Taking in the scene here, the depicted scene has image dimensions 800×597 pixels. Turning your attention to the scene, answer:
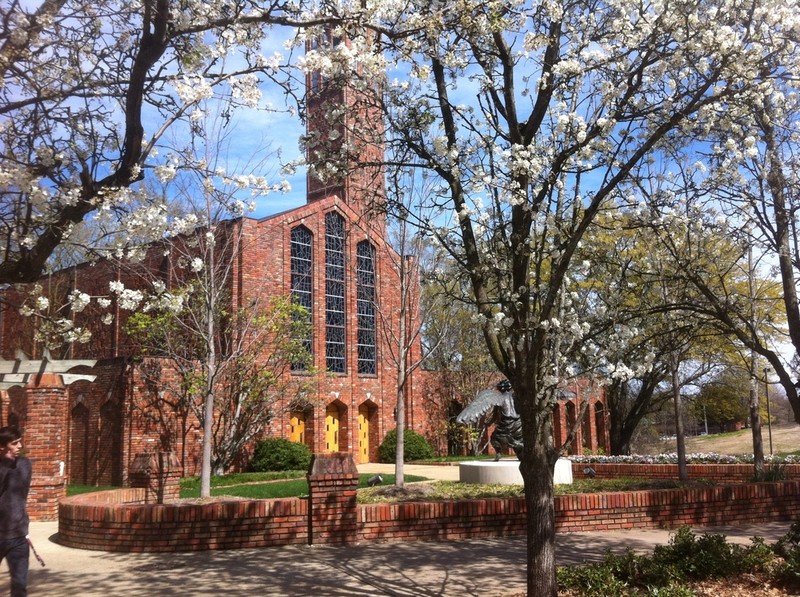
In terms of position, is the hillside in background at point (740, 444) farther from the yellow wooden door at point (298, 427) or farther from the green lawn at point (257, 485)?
the green lawn at point (257, 485)

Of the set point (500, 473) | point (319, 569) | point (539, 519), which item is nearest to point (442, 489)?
point (500, 473)

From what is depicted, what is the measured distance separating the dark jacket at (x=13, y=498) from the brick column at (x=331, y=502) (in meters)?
3.80

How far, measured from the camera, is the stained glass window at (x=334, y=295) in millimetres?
26406

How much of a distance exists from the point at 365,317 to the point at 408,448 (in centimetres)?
528

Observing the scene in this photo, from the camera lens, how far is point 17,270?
5.15 meters

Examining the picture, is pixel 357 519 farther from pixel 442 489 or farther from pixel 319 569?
pixel 442 489

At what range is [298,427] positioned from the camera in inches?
987

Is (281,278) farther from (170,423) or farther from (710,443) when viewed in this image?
(710,443)

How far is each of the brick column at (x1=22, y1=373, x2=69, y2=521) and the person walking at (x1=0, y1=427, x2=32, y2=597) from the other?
764 cm

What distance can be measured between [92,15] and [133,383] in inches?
627

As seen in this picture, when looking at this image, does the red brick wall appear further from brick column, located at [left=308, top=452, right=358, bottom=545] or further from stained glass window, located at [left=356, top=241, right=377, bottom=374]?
stained glass window, located at [left=356, top=241, right=377, bottom=374]

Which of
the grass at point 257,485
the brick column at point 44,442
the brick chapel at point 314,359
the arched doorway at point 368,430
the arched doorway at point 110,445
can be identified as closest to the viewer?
the brick column at point 44,442

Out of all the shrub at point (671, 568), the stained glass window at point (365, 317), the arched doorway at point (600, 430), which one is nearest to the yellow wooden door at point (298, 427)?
the stained glass window at point (365, 317)

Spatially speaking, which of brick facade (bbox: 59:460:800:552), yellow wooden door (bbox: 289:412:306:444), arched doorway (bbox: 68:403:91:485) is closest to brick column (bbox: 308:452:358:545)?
brick facade (bbox: 59:460:800:552)
